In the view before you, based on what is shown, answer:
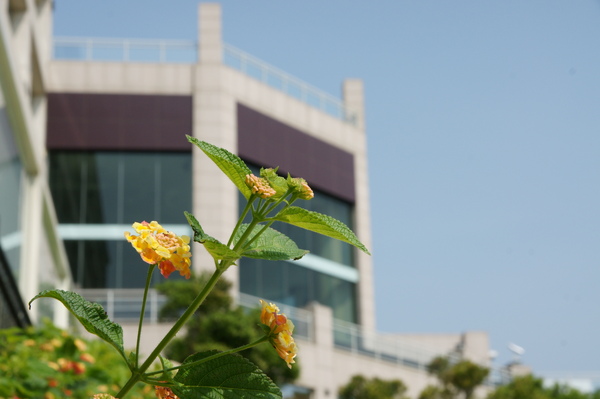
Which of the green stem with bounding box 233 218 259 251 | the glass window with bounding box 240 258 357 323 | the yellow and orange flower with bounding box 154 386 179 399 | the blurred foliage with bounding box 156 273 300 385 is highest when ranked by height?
the glass window with bounding box 240 258 357 323

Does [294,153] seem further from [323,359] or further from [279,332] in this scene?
[279,332]

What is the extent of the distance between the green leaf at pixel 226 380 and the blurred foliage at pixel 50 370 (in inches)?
110

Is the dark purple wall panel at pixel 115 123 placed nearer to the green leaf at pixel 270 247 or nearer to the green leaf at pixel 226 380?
the green leaf at pixel 270 247

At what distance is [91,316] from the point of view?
5.89 feet

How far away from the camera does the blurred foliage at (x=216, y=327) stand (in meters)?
23.0

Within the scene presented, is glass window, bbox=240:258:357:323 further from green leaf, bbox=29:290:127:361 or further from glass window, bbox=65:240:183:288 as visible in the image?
green leaf, bbox=29:290:127:361

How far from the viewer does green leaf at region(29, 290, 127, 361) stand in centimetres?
175

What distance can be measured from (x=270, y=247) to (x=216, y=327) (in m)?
21.7

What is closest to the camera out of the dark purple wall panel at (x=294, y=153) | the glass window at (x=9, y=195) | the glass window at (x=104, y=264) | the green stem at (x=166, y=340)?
the green stem at (x=166, y=340)

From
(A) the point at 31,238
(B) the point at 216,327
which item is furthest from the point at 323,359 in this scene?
(A) the point at 31,238

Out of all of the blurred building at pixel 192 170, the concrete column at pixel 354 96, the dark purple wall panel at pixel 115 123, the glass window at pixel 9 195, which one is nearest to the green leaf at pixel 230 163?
the glass window at pixel 9 195

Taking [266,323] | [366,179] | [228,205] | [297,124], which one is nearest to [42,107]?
[228,205]

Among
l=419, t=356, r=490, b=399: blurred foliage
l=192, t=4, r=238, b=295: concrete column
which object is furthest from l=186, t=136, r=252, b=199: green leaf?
l=192, t=4, r=238, b=295: concrete column

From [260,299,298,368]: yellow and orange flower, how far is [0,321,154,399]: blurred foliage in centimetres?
284
